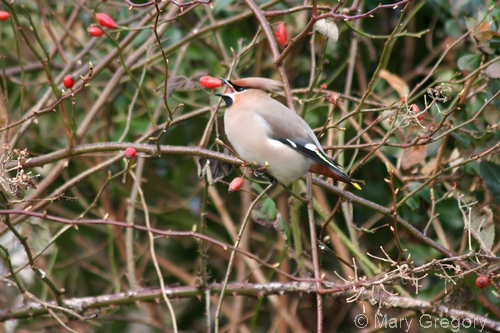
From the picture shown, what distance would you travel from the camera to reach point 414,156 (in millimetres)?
2855

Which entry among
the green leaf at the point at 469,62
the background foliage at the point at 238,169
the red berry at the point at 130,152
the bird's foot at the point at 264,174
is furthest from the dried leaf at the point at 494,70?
the red berry at the point at 130,152

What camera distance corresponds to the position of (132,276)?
123 inches

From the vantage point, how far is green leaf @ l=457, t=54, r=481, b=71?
2988 mm

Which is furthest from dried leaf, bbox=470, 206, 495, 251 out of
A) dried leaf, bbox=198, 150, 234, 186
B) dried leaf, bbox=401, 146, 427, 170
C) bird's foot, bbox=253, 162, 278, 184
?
dried leaf, bbox=198, 150, 234, 186

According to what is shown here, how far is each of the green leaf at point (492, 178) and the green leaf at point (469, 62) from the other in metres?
0.47

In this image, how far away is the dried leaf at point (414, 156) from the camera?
2846 millimetres

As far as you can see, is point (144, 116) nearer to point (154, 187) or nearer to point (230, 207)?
point (154, 187)

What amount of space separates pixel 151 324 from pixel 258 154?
1514 millimetres

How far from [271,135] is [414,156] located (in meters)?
0.64

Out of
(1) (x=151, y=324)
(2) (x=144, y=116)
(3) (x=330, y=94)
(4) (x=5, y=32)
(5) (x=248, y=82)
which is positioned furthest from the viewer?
(4) (x=5, y=32)

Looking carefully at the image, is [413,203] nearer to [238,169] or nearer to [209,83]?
[238,169]

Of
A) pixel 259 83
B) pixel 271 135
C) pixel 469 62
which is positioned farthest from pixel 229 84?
pixel 469 62

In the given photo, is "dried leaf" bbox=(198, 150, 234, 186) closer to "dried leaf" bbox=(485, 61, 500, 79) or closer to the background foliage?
the background foliage

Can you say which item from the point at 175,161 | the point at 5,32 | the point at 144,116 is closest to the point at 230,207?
the point at 175,161
